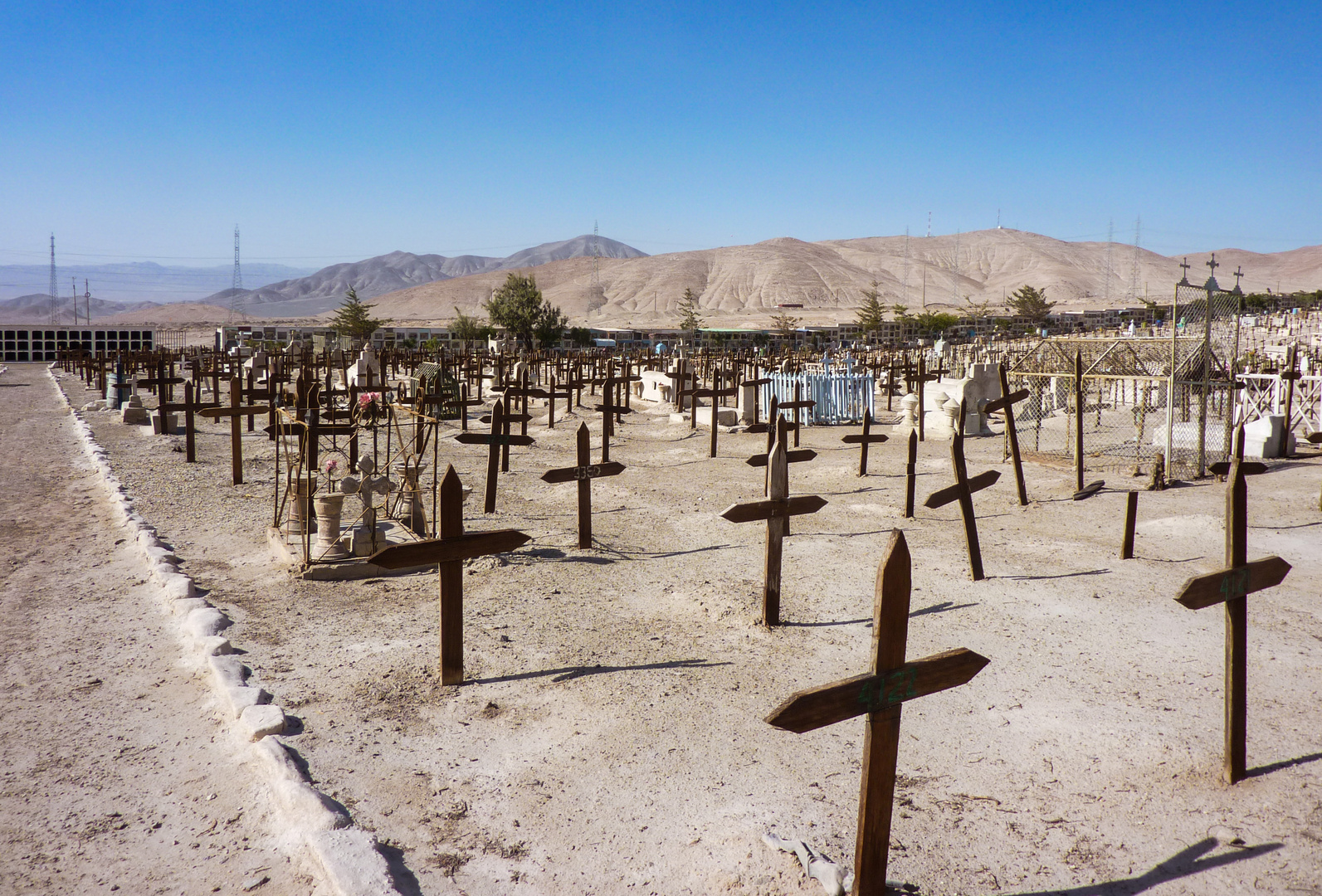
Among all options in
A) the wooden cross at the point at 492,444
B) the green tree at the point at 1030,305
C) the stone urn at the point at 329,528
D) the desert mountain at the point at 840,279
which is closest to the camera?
the stone urn at the point at 329,528

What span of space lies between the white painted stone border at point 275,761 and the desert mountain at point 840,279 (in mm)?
101320

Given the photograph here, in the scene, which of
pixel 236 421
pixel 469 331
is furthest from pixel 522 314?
pixel 236 421

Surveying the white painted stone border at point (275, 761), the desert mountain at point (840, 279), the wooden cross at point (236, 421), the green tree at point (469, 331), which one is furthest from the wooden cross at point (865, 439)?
the desert mountain at point (840, 279)

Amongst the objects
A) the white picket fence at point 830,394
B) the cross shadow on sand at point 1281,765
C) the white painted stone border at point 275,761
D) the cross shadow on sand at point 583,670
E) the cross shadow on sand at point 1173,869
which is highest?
the white picket fence at point 830,394

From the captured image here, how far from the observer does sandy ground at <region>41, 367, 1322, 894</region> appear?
12.2 ft

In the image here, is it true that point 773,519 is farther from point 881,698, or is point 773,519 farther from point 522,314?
point 522,314

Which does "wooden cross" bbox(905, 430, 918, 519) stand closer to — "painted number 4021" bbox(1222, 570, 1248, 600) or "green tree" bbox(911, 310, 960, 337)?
"painted number 4021" bbox(1222, 570, 1248, 600)

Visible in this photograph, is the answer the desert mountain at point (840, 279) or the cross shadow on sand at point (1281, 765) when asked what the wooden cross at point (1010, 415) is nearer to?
the cross shadow on sand at point (1281, 765)

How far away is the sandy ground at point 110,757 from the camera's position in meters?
3.57

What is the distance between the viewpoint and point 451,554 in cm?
525

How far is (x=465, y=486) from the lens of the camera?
1317cm

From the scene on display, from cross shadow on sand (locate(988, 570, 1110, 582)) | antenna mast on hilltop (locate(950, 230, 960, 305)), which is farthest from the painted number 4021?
antenna mast on hilltop (locate(950, 230, 960, 305))

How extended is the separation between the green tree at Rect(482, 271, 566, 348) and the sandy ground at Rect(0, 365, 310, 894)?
57.9m

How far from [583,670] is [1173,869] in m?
3.50
